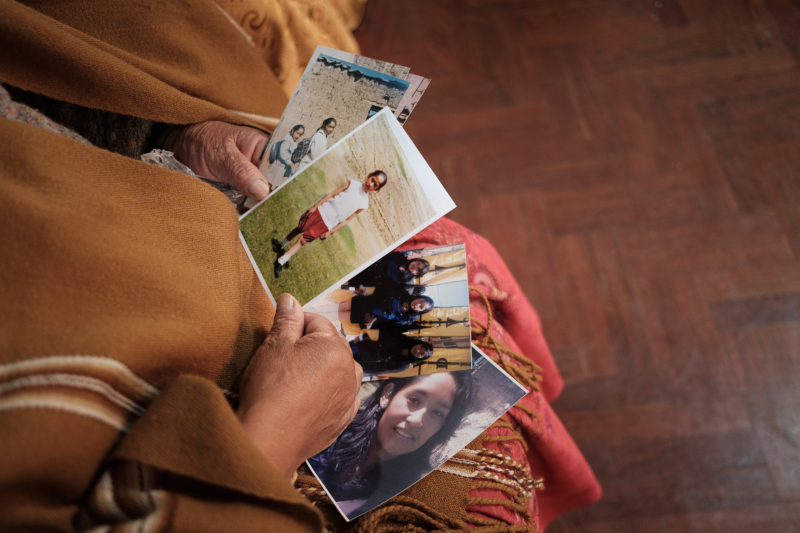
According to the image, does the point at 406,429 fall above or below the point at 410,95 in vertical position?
below

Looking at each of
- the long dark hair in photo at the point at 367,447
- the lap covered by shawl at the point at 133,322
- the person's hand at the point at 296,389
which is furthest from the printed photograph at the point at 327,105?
the long dark hair in photo at the point at 367,447

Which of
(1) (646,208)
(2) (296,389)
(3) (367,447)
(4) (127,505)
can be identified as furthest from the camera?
(1) (646,208)

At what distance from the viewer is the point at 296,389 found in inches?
20.4

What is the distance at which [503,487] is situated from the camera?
0.64 meters

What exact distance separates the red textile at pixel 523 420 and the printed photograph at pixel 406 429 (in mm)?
48

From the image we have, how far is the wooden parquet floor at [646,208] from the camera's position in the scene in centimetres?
113

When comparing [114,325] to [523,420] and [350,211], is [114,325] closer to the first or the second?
[350,211]

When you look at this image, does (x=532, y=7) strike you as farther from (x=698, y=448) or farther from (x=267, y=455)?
(x=267, y=455)

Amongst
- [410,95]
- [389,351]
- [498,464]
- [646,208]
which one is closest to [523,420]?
[498,464]

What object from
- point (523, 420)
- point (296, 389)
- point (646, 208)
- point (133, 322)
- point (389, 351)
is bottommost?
point (646, 208)

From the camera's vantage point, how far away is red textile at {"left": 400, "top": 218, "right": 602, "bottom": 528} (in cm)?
69

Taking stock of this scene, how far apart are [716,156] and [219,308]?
1432mm

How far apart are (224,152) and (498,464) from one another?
574 mm

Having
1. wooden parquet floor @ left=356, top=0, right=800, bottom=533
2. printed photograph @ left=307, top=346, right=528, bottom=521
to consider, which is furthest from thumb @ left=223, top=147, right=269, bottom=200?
wooden parquet floor @ left=356, top=0, right=800, bottom=533
